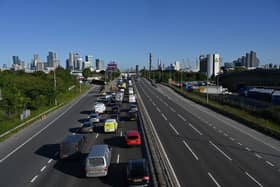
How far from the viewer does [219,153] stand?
23.0m

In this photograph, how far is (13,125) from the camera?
1404 inches

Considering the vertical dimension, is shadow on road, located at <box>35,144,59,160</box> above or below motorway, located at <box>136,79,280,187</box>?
below

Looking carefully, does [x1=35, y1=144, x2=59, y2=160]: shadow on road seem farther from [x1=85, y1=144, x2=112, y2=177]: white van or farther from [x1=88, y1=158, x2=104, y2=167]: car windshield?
[x1=88, y1=158, x2=104, y2=167]: car windshield

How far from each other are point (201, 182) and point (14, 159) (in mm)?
15027

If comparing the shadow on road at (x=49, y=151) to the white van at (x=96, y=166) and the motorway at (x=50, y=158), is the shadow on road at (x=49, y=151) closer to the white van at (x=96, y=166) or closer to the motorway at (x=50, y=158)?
the motorway at (x=50, y=158)

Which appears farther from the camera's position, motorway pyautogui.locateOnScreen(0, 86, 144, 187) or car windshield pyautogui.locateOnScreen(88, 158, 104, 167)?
motorway pyautogui.locateOnScreen(0, 86, 144, 187)

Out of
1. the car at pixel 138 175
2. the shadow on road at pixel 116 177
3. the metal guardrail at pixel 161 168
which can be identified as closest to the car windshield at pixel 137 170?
the car at pixel 138 175

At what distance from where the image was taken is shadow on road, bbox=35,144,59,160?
76.3 ft

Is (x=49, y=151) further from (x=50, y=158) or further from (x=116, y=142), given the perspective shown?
(x=116, y=142)

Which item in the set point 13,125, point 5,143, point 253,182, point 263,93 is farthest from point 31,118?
point 263,93

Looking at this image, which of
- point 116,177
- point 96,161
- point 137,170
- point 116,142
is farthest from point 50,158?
point 137,170

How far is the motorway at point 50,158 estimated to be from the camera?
1762 cm

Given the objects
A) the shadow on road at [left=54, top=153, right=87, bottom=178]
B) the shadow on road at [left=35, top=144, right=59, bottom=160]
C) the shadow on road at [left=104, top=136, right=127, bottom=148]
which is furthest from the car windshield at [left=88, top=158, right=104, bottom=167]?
the shadow on road at [left=104, top=136, right=127, bottom=148]

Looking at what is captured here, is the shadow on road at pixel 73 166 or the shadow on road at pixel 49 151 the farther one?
the shadow on road at pixel 49 151
